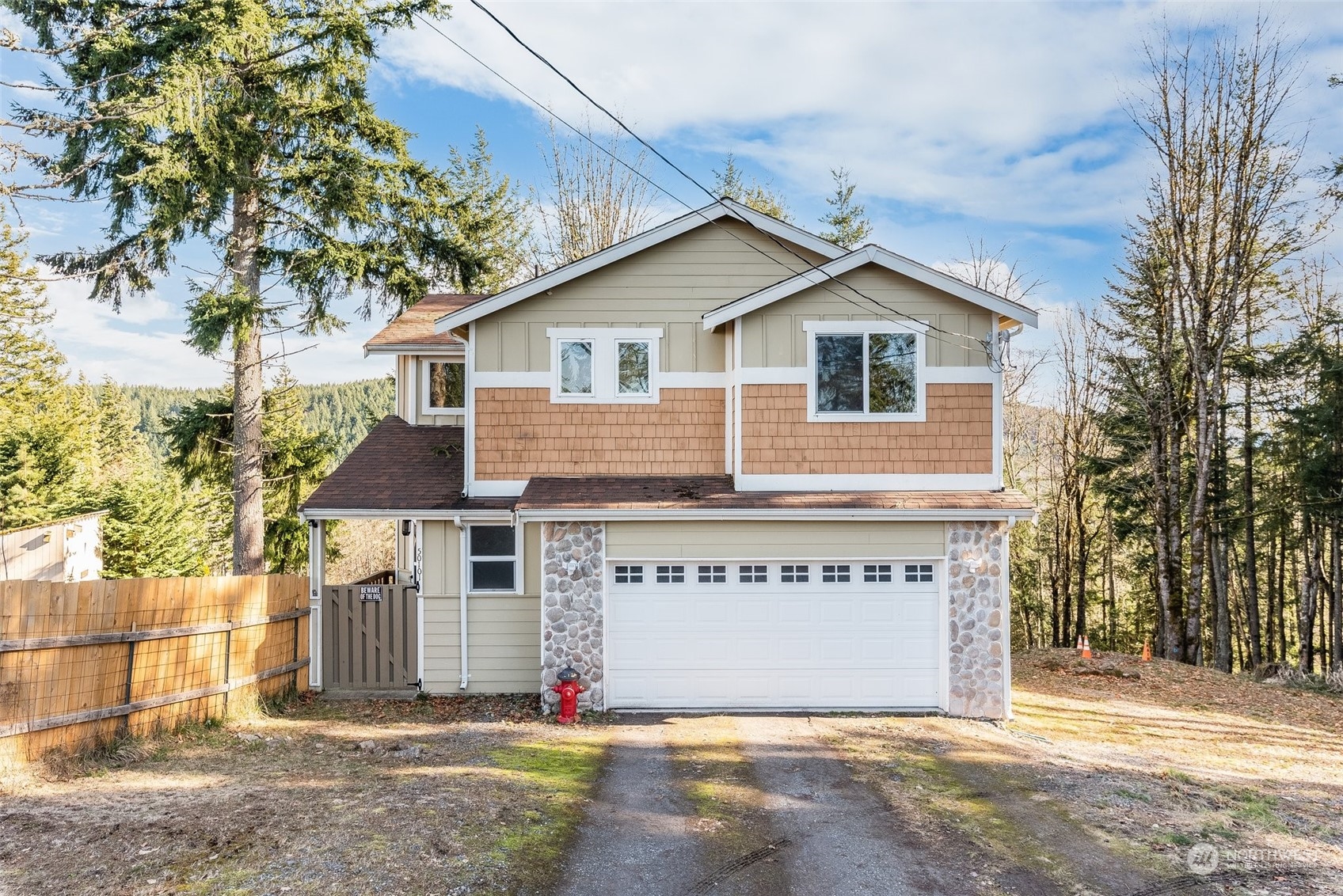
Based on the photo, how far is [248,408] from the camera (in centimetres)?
1482

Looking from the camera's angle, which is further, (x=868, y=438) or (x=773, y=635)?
(x=868, y=438)

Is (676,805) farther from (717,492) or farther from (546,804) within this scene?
(717,492)

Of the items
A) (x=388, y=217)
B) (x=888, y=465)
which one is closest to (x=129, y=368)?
(x=388, y=217)

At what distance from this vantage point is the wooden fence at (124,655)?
714cm

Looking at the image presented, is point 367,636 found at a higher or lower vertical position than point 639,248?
lower

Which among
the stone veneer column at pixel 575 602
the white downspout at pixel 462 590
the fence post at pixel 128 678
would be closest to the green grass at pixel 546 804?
the stone veneer column at pixel 575 602

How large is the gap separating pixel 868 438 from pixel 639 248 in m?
4.66

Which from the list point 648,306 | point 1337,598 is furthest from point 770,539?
point 1337,598

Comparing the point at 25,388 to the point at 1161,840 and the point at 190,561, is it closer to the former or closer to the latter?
the point at 190,561

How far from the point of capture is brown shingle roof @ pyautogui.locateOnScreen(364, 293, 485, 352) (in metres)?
13.8

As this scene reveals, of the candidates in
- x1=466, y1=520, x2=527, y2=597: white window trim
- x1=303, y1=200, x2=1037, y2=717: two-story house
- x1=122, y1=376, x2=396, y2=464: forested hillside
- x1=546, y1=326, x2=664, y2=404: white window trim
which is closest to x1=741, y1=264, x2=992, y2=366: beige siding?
x1=303, y1=200, x2=1037, y2=717: two-story house

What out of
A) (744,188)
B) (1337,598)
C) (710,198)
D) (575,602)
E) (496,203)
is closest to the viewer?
(575,602)

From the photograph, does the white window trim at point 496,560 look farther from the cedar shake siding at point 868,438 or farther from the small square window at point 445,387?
the cedar shake siding at point 868,438

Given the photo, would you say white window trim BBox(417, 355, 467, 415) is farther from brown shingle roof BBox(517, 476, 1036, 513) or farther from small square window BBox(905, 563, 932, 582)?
small square window BBox(905, 563, 932, 582)
